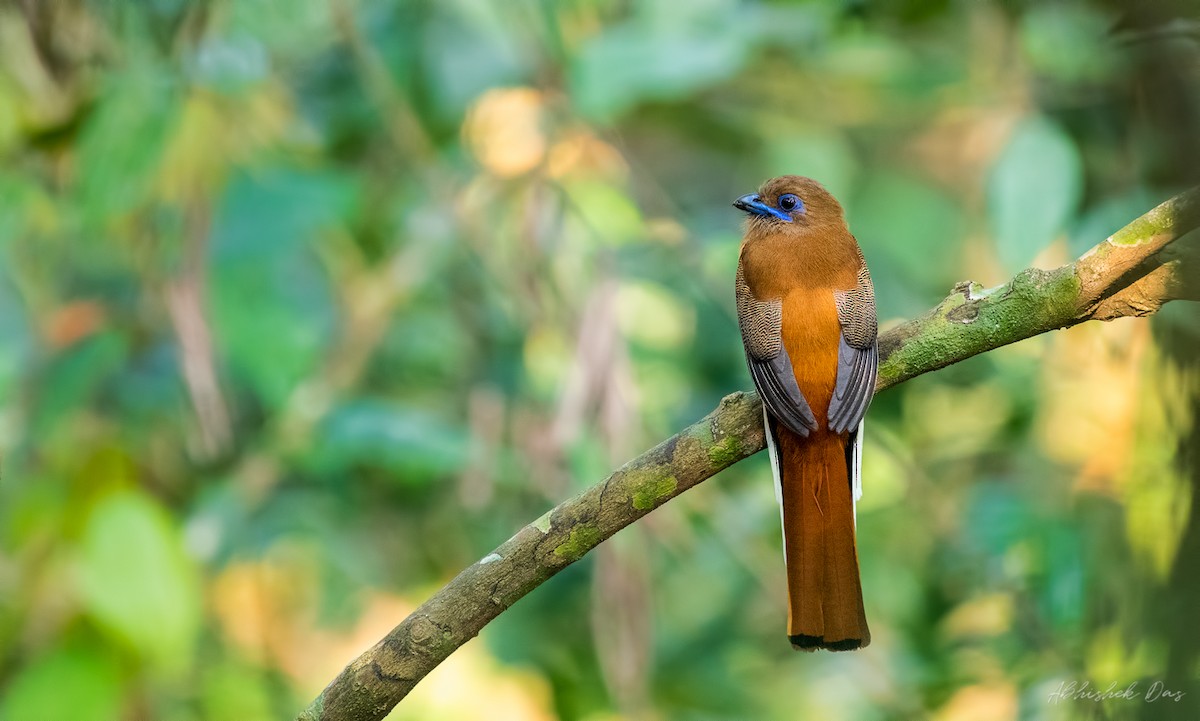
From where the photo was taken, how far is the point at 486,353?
11.9 ft

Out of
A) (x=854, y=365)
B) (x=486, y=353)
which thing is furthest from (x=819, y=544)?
(x=486, y=353)

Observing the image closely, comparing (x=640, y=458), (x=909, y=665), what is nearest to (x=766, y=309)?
(x=640, y=458)

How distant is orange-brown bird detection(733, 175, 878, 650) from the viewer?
6.43 ft

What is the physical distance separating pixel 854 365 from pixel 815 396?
5.2 inches

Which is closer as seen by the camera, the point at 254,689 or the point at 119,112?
the point at 119,112

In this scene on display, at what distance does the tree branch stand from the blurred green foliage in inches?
31.1

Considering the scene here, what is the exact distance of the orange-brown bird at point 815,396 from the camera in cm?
196

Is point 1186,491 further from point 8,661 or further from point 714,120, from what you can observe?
point 714,120

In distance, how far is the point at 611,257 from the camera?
300cm

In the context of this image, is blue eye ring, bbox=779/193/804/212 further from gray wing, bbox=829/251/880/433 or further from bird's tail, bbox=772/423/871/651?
bird's tail, bbox=772/423/871/651

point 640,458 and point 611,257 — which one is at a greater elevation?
point 611,257

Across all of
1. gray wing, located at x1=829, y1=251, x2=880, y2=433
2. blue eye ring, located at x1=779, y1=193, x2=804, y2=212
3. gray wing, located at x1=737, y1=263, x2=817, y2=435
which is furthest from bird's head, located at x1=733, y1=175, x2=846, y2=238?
gray wing, located at x1=829, y1=251, x2=880, y2=433

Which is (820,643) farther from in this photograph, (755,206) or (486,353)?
(486,353)

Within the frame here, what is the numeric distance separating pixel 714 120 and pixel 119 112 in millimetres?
1929
